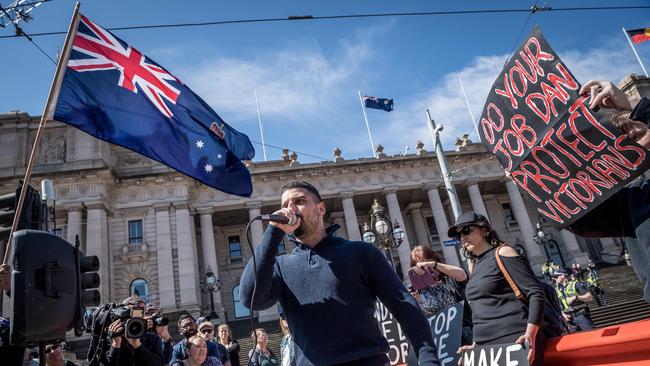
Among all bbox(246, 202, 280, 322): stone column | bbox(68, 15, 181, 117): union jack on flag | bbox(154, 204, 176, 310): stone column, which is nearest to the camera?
bbox(68, 15, 181, 117): union jack on flag

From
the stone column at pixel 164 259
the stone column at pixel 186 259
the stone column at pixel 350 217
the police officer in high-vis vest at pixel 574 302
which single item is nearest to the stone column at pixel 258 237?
the stone column at pixel 186 259

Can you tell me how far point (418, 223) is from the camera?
3941cm

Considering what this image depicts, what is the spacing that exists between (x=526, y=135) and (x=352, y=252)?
197 cm

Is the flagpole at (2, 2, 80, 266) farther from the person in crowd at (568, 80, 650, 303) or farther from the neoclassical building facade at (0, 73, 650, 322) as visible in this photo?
the neoclassical building facade at (0, 73, 650, 322)

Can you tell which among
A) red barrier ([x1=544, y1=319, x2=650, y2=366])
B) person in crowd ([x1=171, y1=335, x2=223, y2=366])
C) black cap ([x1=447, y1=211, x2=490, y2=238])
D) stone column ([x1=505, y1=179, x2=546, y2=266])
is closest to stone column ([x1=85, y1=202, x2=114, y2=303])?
person in crowd ([x1=171, y1=335, x2=223, y2=366])

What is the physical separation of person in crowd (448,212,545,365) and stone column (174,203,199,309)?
26472 millimetres

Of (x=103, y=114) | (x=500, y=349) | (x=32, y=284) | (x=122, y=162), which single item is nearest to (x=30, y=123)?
(x=122, y=162)

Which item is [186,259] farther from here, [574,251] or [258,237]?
[574,251]

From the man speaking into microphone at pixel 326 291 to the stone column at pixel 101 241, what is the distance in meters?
28.2

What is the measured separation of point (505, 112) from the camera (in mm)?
3455

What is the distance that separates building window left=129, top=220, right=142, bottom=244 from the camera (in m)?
29.6

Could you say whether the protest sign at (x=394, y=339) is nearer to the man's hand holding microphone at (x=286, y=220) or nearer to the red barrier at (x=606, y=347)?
the red barrier at (x=606, y=347)

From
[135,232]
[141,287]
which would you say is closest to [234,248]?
[135,232]

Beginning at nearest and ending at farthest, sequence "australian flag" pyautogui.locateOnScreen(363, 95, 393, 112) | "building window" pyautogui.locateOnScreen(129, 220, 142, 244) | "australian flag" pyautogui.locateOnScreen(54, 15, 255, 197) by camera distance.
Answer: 1. "australian flag" pyautogui.locateOnScreen(54, 15, 255, 197)
2. "australian flag" pyautogui.locateOnScreen(363, 95, 393, 112)
3. "building window" pyautogui.locateOnScreen(129, 220, 142, 244)
